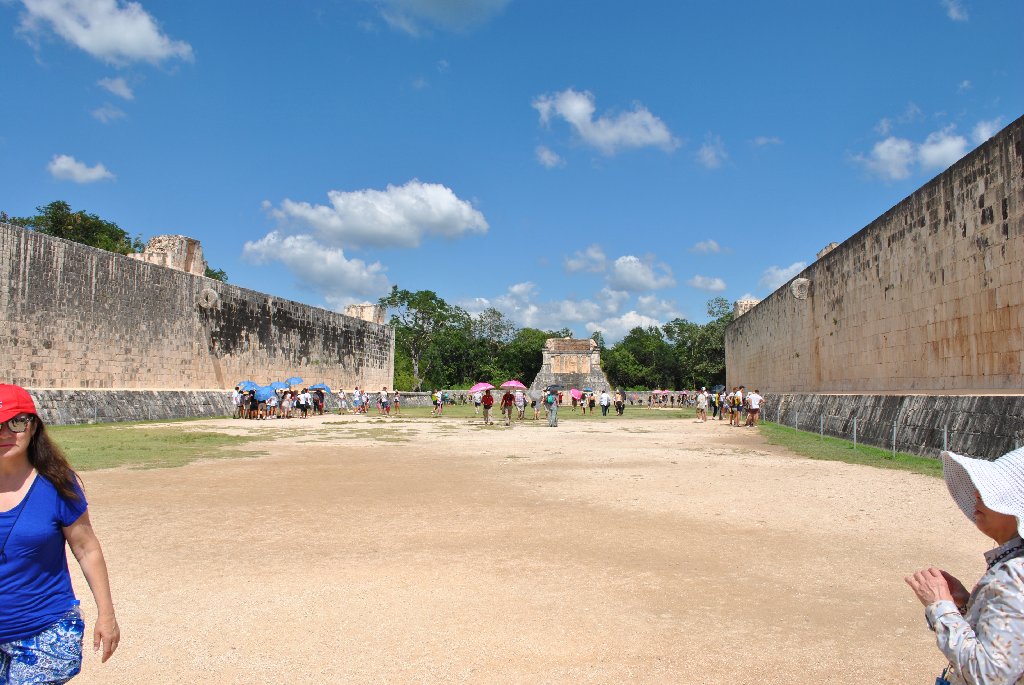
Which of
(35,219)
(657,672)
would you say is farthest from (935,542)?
(35,219)

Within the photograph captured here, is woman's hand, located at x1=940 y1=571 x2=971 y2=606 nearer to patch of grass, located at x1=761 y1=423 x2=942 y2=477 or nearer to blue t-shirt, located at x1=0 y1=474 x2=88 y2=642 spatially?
blue t-shirt, located at x1=0 y1=474 x2=88 y2=642

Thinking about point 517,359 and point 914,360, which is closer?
point 914,360

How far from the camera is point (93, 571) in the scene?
211 centimetres

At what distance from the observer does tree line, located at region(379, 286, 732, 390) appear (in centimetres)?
5662

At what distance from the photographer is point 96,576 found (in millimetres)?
2111

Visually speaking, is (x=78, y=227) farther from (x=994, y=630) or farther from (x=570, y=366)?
(x=994, y=630)

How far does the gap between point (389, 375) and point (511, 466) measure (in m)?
31.1

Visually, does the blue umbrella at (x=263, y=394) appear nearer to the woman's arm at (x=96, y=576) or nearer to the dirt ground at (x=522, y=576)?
the dirt ground at (x=522, y=576)

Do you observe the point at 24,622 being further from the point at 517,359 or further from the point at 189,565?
the point at 517,359

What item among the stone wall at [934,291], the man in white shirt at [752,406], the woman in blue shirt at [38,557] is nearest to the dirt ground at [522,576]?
the woman in blue shirt at [38,557]

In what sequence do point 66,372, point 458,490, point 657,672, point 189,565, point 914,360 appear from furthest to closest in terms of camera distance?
point 66,372 → point 914,360 → point 458,490 → point 189,565 → point 657,672

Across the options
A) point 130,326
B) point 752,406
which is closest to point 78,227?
point 130,326

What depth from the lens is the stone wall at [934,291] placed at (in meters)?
9.64

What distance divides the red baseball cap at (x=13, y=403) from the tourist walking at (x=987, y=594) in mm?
2488
